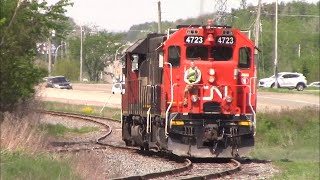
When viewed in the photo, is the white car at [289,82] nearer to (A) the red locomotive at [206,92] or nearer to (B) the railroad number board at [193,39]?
Answer: (A) the red locomotive at [206,92]

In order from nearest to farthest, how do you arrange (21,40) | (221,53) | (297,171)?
(297,171) → (221,53) → (21,40)

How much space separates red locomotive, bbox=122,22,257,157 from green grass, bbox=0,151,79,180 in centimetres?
456

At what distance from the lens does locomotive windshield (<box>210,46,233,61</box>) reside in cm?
1947

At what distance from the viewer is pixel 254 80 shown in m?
19.4

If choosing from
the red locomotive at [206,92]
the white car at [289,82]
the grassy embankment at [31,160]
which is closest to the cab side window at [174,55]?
the red locomotive at [206,92]

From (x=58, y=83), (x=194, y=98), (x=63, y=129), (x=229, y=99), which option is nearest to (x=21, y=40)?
(x=194, y=98)

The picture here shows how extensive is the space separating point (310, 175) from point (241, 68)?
386cm

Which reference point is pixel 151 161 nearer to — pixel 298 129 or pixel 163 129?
pixel 163 129

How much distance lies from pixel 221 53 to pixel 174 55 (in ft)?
4.30

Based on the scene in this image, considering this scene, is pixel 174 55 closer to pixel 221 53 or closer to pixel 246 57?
pixel 221 53

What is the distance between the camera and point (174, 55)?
63.1ft

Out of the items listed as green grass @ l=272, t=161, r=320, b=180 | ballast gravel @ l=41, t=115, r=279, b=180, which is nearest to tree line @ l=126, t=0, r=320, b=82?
ballast gravel @ l=41, t=115, r=279, b=180

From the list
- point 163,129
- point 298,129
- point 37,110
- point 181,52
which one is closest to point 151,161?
point 163,129

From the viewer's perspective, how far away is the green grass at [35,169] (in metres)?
13.1
